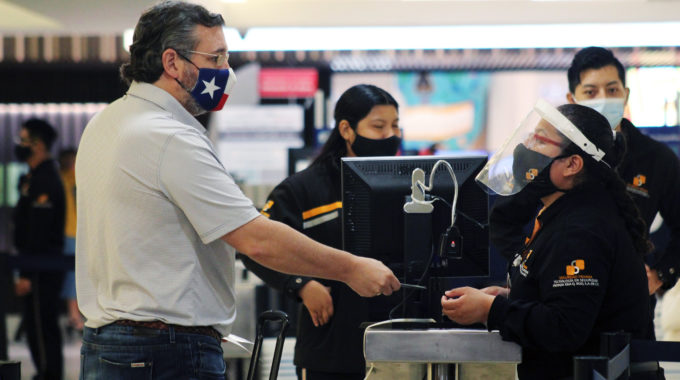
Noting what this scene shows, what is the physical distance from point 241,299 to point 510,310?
9.46 ft

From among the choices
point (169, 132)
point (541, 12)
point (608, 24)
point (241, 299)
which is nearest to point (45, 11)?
point (241, 299)

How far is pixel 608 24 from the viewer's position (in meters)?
7.07

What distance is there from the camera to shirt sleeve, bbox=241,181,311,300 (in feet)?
9.86

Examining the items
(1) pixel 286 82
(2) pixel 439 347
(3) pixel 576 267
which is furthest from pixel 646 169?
(1) pixel 286 82

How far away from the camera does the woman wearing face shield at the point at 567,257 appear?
2104 mm

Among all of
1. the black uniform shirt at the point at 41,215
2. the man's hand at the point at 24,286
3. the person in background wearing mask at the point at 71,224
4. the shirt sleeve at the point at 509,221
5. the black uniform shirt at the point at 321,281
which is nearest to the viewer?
the black uniform shirt at the point at 321,281

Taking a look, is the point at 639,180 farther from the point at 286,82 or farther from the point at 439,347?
the point at 286,82

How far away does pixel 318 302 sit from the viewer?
2.89 metres

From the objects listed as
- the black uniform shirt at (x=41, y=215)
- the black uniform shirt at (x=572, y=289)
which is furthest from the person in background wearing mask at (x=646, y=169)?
the black uniform shirt at (x=41, y=215)

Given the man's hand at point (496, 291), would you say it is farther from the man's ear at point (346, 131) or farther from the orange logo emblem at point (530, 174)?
the man's ear at point (346, 131)

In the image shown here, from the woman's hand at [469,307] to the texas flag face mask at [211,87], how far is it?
83 centimetres

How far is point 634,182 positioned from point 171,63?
1900mm

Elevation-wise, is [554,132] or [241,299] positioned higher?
[554,132]

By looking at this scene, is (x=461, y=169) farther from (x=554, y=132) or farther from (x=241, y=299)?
(x=241, y=299)
